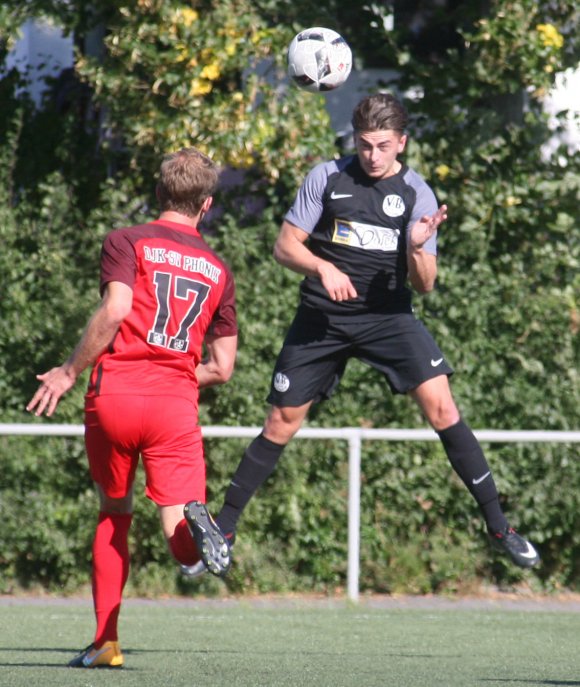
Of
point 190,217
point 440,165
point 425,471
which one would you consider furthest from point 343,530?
point 190,217

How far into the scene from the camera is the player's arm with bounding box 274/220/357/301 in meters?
6.19

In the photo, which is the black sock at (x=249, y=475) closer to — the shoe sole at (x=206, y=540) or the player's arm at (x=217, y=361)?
the player's arm at (x=217, y=361)

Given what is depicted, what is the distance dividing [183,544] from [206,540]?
0.76 ft

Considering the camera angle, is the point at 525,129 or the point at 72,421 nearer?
the point at 72,421

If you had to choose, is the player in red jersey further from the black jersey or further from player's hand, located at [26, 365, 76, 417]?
the black jersey

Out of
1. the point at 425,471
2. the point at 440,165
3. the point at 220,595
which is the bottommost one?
the point at 220,595

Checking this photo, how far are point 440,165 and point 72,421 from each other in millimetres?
3545

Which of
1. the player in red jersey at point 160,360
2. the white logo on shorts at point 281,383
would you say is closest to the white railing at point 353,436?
the white logo on shorts at point 281,383

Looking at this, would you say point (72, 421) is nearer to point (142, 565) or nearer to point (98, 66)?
point (142, 565)

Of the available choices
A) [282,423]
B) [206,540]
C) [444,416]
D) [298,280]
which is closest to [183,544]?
[206,540]

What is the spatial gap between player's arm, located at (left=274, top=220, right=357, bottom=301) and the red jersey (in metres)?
→ 0.97

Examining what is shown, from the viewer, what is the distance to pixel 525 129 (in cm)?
1096

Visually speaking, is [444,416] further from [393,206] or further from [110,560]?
[110,560]

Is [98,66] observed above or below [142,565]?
above
